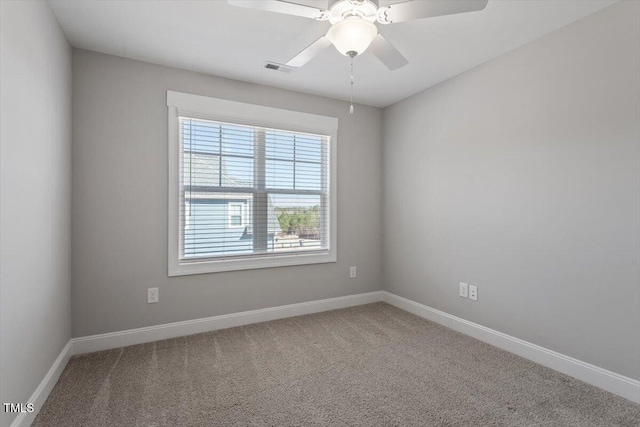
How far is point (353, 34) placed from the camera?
65.4 inches

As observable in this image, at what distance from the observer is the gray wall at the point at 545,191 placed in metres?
1.98

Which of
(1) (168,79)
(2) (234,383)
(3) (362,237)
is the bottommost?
(2) (234,383)

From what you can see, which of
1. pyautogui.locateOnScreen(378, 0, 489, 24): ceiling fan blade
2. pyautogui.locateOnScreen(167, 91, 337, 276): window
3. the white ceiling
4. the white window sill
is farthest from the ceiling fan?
the white window sill

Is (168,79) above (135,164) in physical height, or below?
above

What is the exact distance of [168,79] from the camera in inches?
112

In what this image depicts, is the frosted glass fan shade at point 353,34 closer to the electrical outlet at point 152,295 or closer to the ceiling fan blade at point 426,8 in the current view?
the ceiling fan blade at point 426,8

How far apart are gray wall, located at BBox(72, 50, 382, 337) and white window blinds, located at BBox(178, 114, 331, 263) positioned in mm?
218

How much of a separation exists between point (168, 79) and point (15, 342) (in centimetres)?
224

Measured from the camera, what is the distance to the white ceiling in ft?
6.75

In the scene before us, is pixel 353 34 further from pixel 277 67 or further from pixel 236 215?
pixel 236 215

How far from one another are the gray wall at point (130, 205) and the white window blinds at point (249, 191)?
0.22 metres

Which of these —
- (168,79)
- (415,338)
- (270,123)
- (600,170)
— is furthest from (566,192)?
(168,79)

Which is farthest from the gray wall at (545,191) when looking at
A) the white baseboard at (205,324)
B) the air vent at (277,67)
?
the air vent at (277,67)

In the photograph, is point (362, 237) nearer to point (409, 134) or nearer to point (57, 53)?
point (409, 134)
